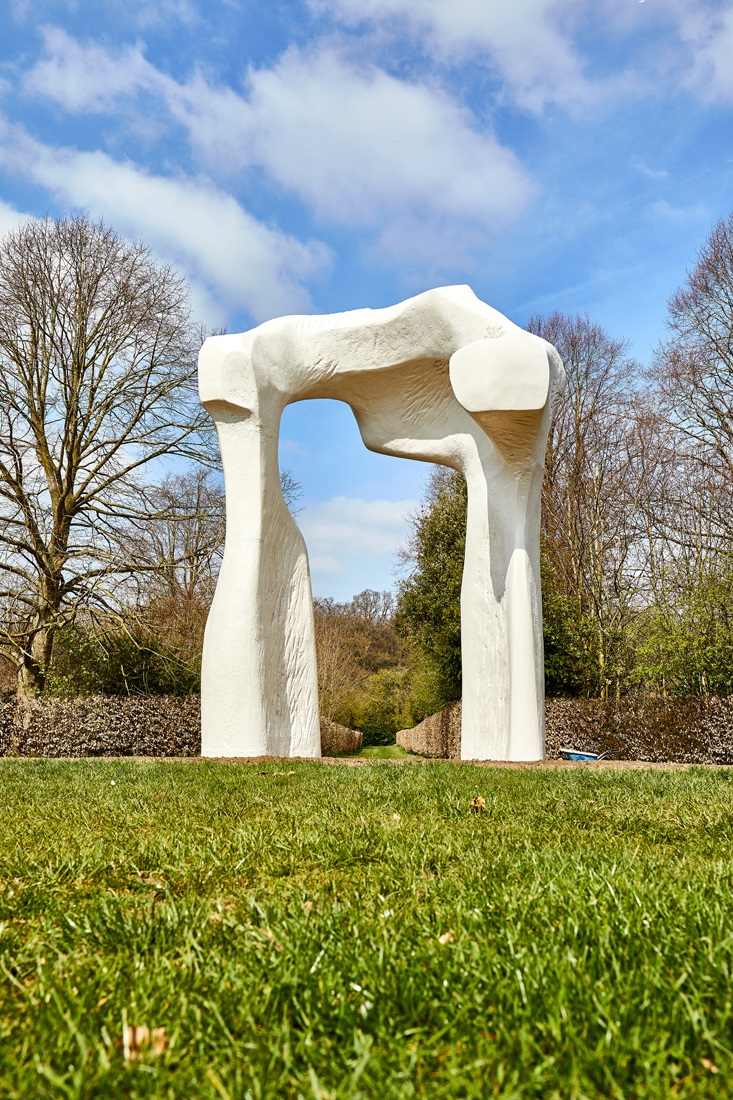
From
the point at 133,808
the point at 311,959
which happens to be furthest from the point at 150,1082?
the point at 133,808

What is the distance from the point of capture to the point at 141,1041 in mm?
1290

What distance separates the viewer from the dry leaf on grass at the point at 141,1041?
1.25 m

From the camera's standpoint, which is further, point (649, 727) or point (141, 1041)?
point (649, 727)

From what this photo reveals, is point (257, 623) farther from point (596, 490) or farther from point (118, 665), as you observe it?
point (596, 490)

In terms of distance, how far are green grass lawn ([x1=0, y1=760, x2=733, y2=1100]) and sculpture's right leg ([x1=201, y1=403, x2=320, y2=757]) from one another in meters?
4.92

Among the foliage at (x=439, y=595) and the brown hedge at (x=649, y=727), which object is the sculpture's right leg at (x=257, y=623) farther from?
the foliage at (x=439, y=595)

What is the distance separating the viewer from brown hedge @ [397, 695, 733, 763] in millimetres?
11203

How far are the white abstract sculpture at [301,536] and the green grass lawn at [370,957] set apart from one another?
494 cm

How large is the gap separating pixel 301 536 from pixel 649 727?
642 cm

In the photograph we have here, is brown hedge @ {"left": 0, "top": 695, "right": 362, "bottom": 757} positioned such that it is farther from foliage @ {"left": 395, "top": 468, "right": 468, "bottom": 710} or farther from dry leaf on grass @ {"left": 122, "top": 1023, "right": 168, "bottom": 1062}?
dry leaf on grass @ {"left": 122, "top": 1023, "right": 168, "bottom": 1062}

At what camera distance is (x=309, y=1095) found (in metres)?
1.11

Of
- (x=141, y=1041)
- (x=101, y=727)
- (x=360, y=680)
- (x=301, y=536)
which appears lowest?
(x=101, y=727)

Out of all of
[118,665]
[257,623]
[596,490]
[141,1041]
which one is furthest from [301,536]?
[596,490]

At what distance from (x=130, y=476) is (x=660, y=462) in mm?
11900
